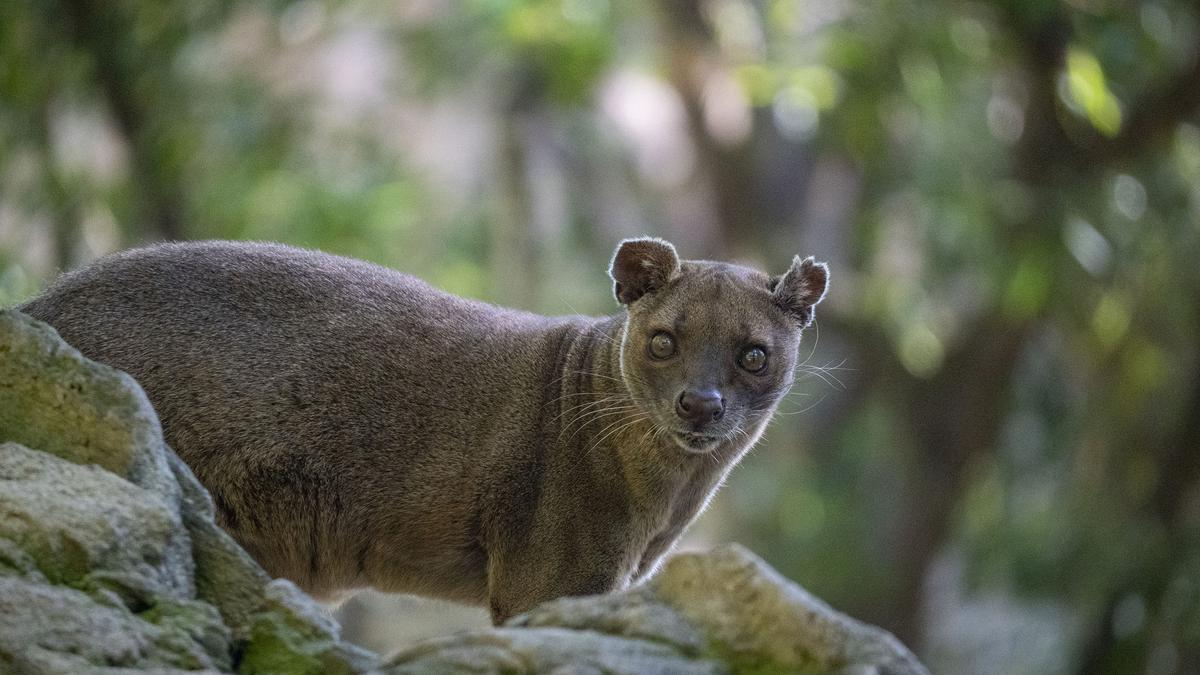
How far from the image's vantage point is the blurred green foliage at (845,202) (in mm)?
13508

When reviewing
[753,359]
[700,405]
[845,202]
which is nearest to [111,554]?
[700,405]

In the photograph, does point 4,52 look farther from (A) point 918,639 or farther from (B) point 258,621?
(A) point 918,639

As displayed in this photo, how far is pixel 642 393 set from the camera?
6617 millimetres

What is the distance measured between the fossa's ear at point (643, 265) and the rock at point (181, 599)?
7.75 feet

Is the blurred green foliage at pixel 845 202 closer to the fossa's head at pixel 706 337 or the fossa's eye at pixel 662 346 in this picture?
the fossa's head at pixel 706 337

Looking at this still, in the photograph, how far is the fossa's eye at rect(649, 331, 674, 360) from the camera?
6625 millimetres

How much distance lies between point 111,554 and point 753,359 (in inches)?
116

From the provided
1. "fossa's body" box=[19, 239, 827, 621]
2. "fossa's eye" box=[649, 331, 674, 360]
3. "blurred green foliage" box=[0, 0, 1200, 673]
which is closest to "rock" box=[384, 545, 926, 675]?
"fossa's body" box=[19, 239, 827, 621]

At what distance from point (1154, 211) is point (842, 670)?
11999 mm

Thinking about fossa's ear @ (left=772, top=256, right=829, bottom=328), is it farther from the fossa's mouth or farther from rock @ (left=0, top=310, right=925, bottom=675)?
rock @ (left=0, top=310, right=925, bottom=675)

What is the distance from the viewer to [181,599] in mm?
4730

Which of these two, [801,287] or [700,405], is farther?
[801,287]

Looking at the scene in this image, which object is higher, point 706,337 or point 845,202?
point 706,337

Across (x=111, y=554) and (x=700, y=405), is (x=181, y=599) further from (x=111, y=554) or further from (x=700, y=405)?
(x=700, y=405)
